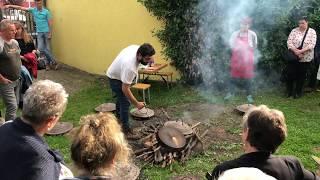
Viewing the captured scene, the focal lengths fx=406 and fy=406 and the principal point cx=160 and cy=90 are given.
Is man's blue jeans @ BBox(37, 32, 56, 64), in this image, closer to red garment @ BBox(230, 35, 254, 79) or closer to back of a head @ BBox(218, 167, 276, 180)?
Answer: red garment @ BBox(230, 35, 254, 79)

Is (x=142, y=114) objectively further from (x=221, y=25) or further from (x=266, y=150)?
(x=266, y=150)

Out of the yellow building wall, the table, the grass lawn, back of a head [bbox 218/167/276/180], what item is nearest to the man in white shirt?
the grass lawn

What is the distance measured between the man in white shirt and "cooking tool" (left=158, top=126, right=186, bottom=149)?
54cm

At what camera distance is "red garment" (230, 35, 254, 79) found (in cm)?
905

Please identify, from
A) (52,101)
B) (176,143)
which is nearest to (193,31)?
(176,143)

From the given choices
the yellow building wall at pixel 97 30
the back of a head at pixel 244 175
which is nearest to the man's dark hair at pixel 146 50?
the back of a head at pixel 244 175

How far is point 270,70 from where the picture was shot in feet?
33.3

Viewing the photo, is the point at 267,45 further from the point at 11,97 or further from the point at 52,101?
the point at 52,101

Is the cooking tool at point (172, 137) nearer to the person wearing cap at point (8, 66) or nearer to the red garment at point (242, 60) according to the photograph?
the person wearing cap at point (8, 66)

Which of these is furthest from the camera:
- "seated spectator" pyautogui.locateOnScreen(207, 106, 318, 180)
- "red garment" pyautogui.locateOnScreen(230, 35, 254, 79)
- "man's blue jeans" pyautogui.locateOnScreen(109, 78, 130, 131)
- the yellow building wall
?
the yellow building wall

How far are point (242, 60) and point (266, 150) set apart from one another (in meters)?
6.29

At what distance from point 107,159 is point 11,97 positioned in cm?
394

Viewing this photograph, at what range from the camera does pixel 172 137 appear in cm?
623

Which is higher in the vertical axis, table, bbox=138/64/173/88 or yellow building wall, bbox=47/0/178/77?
yellow building wall, bbox=47/0/178/77
